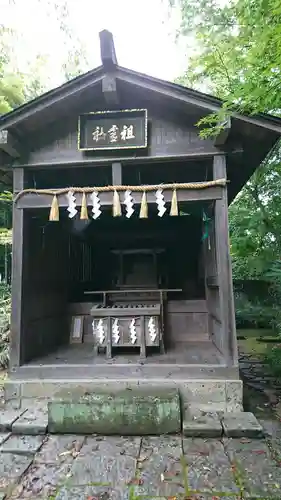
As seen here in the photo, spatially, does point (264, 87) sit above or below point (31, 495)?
above

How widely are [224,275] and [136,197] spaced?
1.66 meters

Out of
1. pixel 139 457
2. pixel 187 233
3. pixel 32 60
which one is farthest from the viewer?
pixel 32 60

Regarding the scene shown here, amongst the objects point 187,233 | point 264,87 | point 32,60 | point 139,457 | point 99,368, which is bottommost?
point 139,457

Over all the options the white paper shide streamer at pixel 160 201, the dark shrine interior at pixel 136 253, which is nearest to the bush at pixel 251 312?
the dark shrine interior at pixel 136 253

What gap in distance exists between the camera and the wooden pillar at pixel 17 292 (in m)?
4.94

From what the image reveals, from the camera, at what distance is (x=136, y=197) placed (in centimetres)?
498

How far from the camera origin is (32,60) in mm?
13250

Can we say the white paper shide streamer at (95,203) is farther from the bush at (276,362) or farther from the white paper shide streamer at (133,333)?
the bush at (276,362)

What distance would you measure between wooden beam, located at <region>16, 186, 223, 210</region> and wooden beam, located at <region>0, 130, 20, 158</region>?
2.18ft

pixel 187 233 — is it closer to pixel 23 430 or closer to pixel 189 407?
pixel 189 407

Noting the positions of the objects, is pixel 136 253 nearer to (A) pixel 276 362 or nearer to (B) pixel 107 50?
(A) pixel 276 362

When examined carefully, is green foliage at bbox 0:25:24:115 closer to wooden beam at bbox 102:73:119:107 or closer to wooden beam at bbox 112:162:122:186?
wooden beam at bbox 102:73:119:107

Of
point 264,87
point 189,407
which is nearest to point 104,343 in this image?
point 189,407

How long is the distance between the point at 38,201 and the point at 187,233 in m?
3.82
